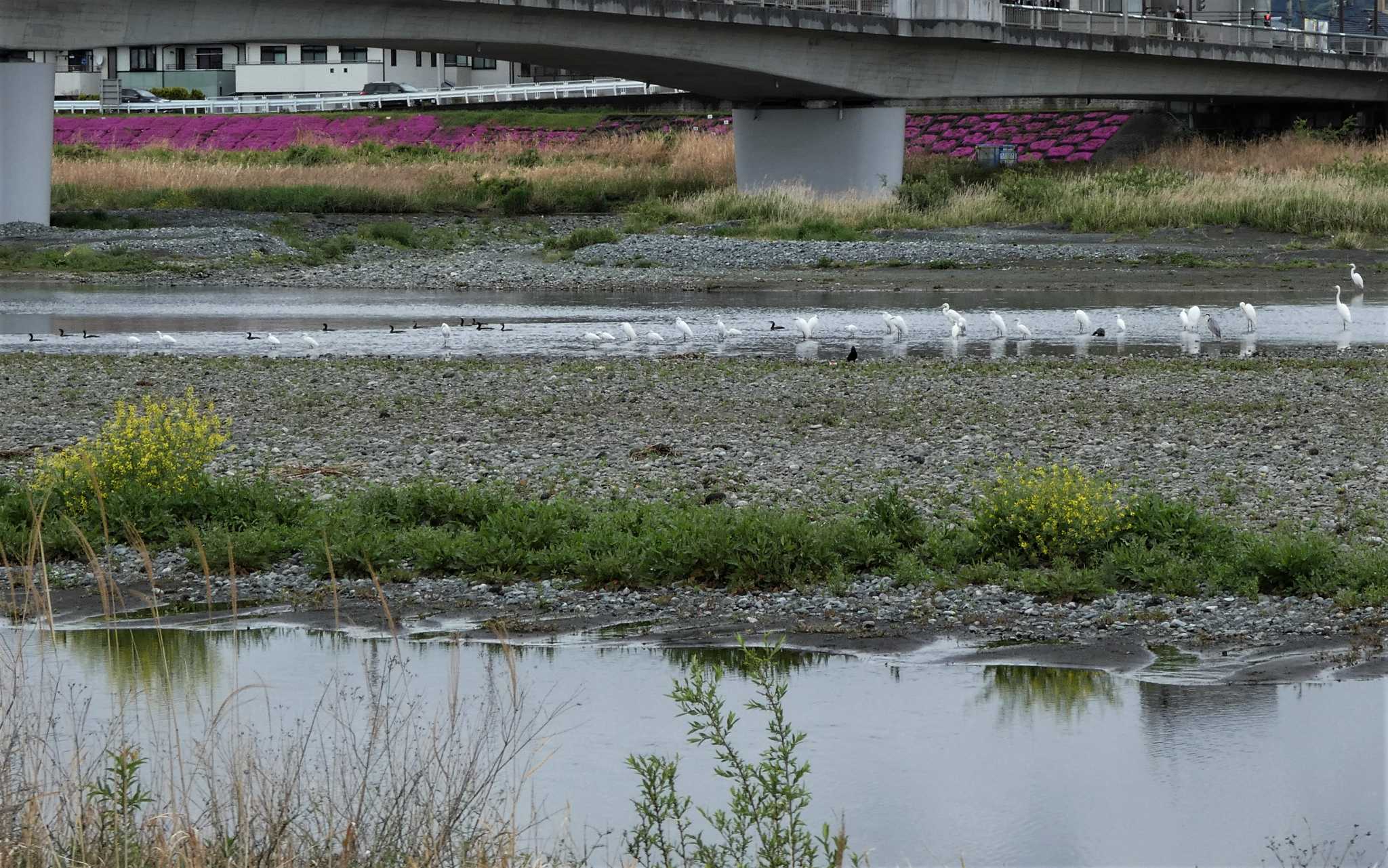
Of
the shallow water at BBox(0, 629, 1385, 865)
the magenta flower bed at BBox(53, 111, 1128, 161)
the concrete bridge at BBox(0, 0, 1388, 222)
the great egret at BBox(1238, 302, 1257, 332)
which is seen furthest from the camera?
the magenta flower bed at BBox(53, 111, 1128, 161)

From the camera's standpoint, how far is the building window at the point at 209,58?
4220 inches

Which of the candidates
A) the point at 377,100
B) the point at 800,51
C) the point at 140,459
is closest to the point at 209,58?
the point at 377,100

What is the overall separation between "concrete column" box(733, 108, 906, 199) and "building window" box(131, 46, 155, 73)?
63302 millimetres

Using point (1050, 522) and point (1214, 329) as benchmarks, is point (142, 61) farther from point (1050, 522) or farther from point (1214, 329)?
point (1050, 522)

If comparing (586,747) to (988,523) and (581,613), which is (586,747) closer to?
(581,613)

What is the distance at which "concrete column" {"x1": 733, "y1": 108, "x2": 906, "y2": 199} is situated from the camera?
180ft

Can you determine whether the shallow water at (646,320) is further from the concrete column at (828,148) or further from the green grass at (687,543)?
the concrete column at (828,148)

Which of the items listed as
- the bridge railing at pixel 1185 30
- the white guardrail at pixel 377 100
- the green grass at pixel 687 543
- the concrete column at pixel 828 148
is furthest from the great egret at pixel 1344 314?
the white guardrail at pixel 377 100

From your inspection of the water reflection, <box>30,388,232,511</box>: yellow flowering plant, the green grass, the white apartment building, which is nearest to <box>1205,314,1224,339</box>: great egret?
the green grass

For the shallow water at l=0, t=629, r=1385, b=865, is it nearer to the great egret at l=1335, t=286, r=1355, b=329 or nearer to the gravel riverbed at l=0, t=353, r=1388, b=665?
the gravel riverbed at l=0, t=353, r=1388, b=665

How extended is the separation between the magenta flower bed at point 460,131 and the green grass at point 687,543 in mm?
57464

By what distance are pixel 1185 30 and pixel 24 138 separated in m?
→ 35.8

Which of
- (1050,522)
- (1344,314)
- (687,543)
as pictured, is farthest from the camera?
(1344,314)

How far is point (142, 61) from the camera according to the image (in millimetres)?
108875
